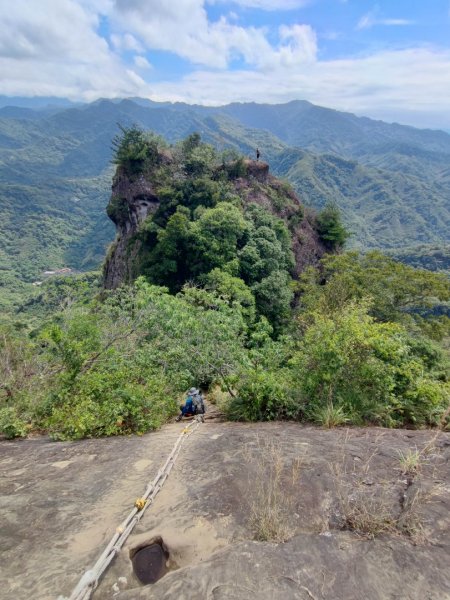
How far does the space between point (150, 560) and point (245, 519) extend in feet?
3.38

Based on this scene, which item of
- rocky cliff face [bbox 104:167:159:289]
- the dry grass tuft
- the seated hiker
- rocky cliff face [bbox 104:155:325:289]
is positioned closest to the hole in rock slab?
the dry grass tuft

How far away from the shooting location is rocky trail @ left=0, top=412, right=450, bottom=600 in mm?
3295

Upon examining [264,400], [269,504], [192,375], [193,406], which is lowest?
[192,375]

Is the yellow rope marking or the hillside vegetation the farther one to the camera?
the hillside vegetation

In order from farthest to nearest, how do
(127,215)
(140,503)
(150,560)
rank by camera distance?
(127,215) → (140,503) → (150,560)

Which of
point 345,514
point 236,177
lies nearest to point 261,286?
point 236,177

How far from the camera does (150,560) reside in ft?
12.5

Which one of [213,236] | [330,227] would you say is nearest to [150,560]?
[213,236]

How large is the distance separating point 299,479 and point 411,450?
2.02 meters

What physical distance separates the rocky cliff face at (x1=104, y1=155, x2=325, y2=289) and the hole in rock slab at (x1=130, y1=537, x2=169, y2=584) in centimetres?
2967

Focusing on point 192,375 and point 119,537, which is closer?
point 119,537

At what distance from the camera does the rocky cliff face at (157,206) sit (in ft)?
114

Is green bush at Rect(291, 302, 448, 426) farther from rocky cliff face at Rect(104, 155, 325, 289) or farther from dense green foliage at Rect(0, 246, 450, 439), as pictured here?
rocky cliff face at Rect(104, 155, 325, 289)

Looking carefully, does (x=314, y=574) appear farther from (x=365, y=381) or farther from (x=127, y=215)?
(x=127, y=215)
